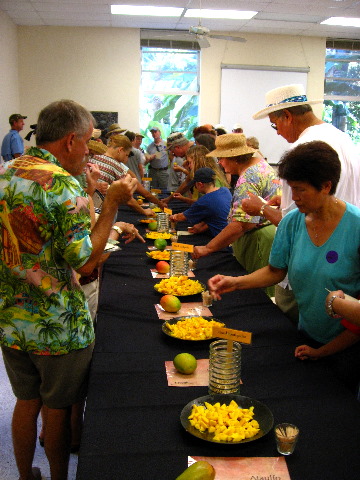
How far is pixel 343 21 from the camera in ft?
26.8

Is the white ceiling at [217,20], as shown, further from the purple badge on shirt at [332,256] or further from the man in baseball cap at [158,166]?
the purple badge on shirt at [332,256]

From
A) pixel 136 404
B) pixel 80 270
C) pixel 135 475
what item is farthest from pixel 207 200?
pixel 135 475

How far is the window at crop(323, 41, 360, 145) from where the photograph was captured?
9.74 meters

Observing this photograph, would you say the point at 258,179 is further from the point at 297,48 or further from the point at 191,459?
the point at 297,48

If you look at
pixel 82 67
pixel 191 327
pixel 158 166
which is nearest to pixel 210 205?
pixel 191 327

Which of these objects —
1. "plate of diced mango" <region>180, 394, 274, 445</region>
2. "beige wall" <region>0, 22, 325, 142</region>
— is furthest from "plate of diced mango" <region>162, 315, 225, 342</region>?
"beige wall" <region>0, 22, 325, 142</region>

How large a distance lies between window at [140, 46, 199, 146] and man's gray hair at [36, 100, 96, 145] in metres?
8.31

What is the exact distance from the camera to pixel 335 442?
3.61 ft

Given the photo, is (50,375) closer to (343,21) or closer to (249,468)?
(249,468)

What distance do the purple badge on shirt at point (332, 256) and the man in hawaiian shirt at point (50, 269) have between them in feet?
2.29

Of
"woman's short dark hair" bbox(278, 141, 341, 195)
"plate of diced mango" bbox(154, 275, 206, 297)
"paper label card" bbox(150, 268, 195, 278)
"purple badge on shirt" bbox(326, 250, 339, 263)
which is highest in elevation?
"woman's short dark hair" bbox(278, 141, 341, 195)

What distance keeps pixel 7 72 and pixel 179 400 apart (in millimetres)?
8149

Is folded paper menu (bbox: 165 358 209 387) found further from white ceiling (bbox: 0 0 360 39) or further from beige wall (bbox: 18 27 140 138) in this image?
beige wall (bbox: 18 27 140 138)

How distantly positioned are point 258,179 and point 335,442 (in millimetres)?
1920
